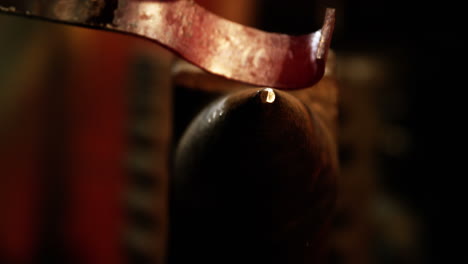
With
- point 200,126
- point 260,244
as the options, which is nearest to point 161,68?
point 200,126

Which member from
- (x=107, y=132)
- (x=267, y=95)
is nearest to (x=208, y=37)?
(x=267, y=95)

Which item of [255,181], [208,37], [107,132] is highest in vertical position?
[208,37]

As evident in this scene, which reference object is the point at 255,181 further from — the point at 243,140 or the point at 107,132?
the point at 107,132

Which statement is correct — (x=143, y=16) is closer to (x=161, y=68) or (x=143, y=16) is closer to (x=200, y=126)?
(x=200, y=126)

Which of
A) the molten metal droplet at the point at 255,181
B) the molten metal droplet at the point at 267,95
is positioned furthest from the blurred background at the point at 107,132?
the molten metal droplet at the point at 267,95

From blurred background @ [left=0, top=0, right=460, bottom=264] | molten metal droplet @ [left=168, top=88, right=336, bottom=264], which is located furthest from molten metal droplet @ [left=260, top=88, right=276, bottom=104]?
blurred background @ [left=0, top=0, right=460, bottom=264]

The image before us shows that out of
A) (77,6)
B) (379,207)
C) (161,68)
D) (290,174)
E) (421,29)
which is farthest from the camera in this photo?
(421,29)

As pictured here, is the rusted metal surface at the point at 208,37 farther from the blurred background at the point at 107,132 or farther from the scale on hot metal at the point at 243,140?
the blurred background at the point at 107,132

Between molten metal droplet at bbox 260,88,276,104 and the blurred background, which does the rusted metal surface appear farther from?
the blurred background

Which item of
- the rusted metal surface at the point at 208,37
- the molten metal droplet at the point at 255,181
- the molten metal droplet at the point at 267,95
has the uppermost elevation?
the rusted metal surface at the point at 208,37
